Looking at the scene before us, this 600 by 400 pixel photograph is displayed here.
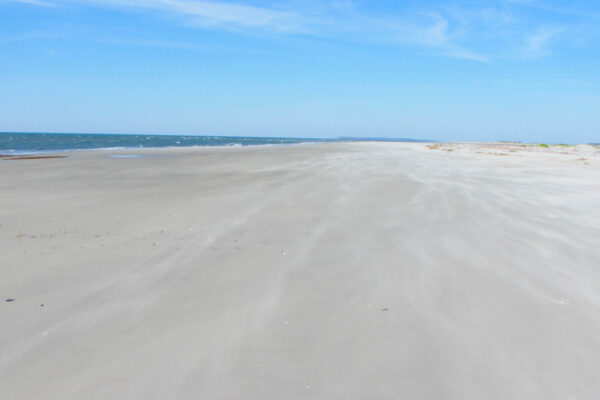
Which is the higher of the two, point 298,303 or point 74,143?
point 74,143

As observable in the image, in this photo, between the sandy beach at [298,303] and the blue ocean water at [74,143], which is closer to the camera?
the sandy beach at [298,303]

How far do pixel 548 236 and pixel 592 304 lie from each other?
273 cm

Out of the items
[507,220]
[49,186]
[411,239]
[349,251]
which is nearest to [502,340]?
[349,251]

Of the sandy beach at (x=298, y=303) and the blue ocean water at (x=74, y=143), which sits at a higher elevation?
the blue ocean water at (x=74, y=143)

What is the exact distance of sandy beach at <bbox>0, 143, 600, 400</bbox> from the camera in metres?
2.67

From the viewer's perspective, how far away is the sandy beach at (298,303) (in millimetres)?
2668

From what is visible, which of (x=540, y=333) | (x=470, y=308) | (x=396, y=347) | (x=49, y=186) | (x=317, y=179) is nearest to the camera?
(x=396, y=347)

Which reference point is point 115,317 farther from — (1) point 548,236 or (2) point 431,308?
(1) point 548,236

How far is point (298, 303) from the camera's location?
3.86 metres

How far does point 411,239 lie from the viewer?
6.14m

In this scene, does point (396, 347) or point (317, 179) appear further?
point (317, 179)

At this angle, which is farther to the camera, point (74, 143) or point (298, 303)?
point (74, 143)

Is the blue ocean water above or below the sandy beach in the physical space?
above

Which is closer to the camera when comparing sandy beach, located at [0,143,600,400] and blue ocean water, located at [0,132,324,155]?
sandy beach, located at [0,143,600,400]
